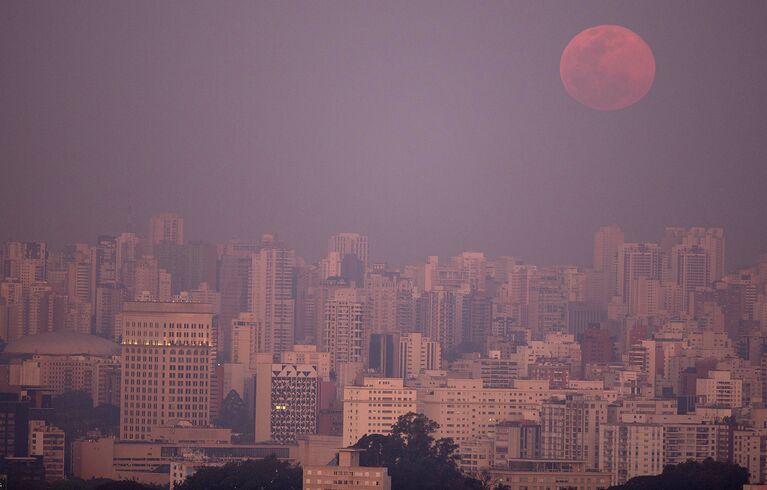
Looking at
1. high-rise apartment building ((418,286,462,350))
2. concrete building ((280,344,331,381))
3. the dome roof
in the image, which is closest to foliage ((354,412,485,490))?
concrete building ((280,344,331,381))

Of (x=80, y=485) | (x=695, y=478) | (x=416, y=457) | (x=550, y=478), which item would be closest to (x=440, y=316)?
(x=550, y=478)

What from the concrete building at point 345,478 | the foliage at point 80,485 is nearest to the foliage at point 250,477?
the concrete building at point 345,478

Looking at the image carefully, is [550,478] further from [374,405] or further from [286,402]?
[286,402]

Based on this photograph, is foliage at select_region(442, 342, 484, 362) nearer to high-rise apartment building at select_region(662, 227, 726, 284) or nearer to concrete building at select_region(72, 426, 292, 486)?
high-rise apartment building at select_region(662, 227, 726, 284)

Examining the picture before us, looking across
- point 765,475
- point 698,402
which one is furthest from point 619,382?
point 765,475

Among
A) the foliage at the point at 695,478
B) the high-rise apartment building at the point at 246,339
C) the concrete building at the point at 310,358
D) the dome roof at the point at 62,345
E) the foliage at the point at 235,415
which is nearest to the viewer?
the foliage at the point at 695,478

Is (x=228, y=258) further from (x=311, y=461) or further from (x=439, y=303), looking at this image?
(x=311, y=461)

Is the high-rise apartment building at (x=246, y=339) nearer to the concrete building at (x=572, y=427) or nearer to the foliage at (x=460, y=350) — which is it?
the foliage at (x=460, y=350)
